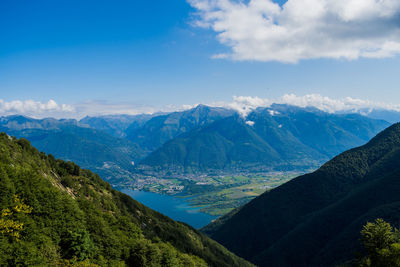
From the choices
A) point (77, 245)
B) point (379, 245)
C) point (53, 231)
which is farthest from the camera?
point (379, 245)

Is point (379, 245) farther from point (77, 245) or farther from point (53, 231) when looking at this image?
point (53, 231)

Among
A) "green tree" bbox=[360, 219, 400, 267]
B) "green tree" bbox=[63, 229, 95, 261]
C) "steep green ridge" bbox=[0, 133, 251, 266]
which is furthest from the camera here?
"green tree" bbox=[360, 219, 400, 267]

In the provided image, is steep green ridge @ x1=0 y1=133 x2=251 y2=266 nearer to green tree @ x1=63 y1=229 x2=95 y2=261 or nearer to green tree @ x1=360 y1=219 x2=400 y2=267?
green tree @ x1=63 y1=229 x2=95 y2=261

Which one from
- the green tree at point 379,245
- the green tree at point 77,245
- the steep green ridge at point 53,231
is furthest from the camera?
the green tree at point 379,245

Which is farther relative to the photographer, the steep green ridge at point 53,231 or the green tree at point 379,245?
the green tree at point 379,245

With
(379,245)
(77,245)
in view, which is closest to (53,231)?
(77,245)

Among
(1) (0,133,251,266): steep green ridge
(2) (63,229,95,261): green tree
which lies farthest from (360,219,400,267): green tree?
(2) (63,229,95,261): green tree

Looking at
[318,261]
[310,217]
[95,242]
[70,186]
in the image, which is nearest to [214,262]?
[318,261]

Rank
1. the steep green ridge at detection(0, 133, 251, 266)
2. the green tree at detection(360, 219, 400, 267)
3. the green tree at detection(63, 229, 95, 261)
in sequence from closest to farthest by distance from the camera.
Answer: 1. the steep green ridge at detection(0, 133, 251, 266)
2. the green tree at detection(63, 229, 95, 261)
3. the green tree at detection(360, 219, 400, 267)

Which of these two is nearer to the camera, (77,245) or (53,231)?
(77,245)

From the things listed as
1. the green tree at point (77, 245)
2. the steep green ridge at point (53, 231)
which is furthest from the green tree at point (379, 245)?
the green tree at point (77, 245)

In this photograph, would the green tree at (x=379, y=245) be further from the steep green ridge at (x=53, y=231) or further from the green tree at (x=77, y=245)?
the green tree at (x=77, y=245)

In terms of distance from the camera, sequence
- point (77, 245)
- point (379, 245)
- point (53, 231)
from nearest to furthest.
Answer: point (77, 245) < point (53, 231) < point (379, 245)
